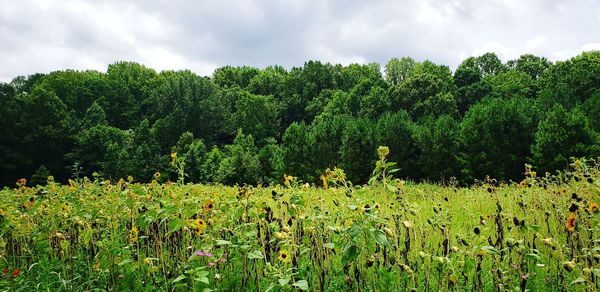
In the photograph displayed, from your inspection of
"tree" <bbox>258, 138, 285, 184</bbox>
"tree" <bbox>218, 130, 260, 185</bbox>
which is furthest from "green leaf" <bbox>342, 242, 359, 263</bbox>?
"tree" <bbox>218, 130, 260, 185</bbox>

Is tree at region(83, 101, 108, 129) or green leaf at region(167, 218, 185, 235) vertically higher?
tree at region(83, 101, 108, 129)

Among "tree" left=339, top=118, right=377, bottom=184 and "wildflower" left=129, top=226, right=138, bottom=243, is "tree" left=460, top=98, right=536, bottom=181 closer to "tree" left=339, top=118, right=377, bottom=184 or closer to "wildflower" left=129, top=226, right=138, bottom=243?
"tree" left=339, top=118, right=377, bottom=184

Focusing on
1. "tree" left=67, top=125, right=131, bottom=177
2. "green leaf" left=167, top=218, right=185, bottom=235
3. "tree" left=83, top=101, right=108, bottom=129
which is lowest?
"green leaf" left=167, top=218, right=185, bottom=235

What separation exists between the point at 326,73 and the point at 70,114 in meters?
37.7

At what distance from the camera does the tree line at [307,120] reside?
91.6 ft

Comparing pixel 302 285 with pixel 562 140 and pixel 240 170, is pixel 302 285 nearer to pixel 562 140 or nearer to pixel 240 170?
pixel 562 140

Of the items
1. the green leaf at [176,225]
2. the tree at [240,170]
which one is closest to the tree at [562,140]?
the tree at [240,170]

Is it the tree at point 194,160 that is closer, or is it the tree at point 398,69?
the tree at point 194,160

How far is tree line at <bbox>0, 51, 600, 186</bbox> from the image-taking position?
27.9 m

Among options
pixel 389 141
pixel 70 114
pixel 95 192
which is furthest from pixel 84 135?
pixel 95 192

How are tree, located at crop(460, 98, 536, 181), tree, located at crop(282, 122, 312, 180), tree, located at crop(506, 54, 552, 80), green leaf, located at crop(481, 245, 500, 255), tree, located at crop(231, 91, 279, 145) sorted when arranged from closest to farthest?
1. green leaf, located at crop(481, 245, 500, 255)
2. tree, located at crop(460, 98, 536, 181)
3. tree, located at crop(282, 122, 312, 180)
4. tree, located at crop(506, 54, 552, 80)
5. tree, located at crop(231, 91, 279, 145)

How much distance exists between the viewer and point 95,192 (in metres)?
6.12

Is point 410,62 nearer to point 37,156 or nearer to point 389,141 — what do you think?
point 389,141

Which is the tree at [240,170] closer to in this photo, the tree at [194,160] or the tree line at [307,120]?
the tree line at [307,120]
